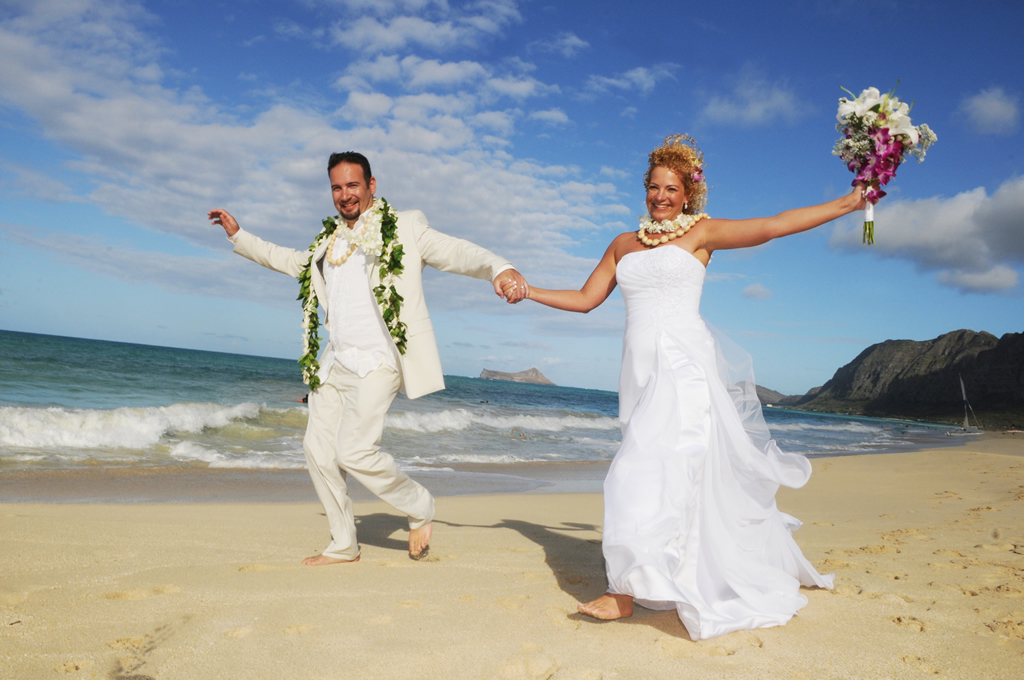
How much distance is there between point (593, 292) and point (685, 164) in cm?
94

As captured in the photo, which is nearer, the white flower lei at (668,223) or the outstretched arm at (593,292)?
the white flower lei at (668,223)

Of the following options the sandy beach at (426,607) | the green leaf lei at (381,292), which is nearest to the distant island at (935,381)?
the sandy beach at (426,607)

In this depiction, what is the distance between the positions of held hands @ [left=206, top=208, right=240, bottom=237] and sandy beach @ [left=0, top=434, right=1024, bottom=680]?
234 cm

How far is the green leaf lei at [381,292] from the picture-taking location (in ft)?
13.7

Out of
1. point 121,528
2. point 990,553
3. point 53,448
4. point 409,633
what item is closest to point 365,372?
point 409,633

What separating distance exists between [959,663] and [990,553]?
104 inches

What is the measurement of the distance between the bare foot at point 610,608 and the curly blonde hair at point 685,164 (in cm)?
226

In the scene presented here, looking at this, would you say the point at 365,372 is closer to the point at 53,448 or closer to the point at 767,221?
the point at 767,221

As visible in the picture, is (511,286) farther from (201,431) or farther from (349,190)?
(201,431)

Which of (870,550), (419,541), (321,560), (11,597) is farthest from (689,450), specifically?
(11,597)

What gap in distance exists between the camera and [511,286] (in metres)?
4.01

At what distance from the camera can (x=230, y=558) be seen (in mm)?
4137

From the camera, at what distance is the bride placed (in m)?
2.97

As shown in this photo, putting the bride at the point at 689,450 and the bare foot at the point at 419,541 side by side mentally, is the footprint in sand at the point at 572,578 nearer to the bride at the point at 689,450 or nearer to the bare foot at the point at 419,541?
the bride at the point at 689,450
